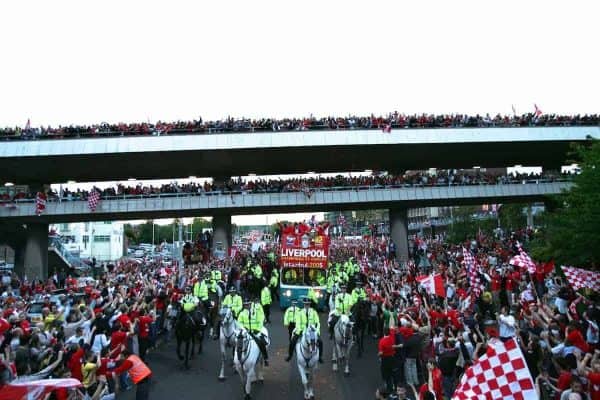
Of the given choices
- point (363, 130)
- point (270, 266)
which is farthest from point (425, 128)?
point (270, 266)

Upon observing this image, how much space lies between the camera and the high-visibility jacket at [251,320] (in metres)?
12.1

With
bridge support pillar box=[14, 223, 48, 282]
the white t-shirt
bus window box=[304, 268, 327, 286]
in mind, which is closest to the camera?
the white t-shirt

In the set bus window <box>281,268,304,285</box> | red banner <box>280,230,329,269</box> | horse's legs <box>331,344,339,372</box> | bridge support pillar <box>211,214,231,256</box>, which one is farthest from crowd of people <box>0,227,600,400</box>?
bridge support pillar <box>211,214,231,256</box>

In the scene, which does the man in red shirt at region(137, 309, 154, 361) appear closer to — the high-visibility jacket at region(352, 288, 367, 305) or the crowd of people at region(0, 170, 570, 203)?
the high-visibility jacket at region(352, 288, 367, 305)

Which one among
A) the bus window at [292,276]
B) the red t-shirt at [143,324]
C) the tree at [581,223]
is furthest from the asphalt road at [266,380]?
the tree at [581,223]

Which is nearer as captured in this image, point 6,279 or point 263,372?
point 263,372

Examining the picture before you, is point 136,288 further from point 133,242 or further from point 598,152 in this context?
point 133,242

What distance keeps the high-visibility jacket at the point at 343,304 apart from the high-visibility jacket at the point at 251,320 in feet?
9.94

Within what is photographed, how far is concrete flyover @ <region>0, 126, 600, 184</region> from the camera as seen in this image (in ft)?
115

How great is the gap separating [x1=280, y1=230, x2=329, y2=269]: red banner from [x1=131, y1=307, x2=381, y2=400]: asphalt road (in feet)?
20.8

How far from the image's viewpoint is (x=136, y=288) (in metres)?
18.1

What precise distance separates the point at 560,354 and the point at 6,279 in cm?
2688

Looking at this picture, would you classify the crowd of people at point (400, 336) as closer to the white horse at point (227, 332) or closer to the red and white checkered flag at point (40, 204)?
the white horse at point (227, 332)

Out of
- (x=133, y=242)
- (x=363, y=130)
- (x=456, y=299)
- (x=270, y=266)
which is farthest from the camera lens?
(x=133, y=242)
